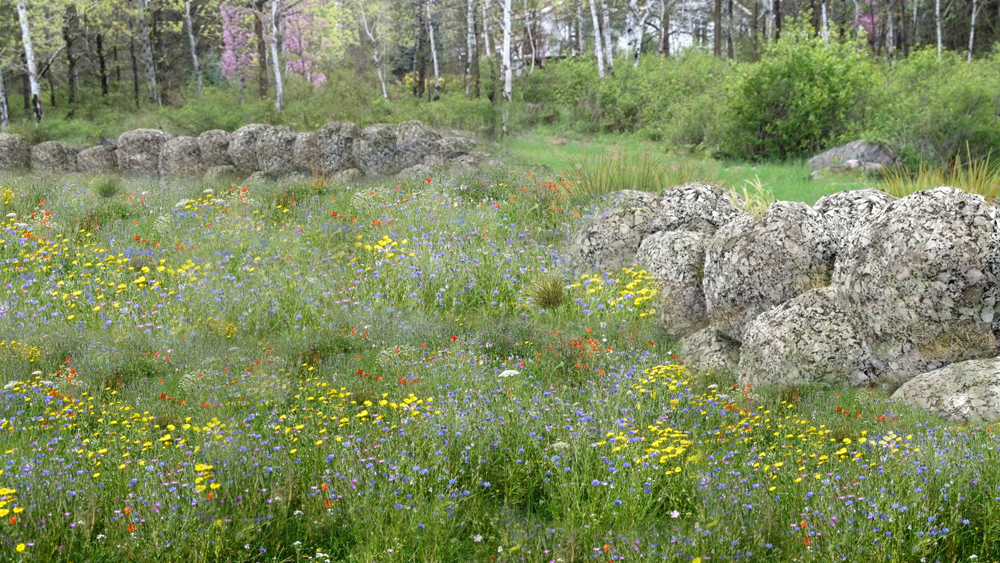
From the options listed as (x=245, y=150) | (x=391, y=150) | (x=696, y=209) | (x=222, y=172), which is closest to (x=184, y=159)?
(x=222, y=172)

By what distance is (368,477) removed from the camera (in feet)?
12.8

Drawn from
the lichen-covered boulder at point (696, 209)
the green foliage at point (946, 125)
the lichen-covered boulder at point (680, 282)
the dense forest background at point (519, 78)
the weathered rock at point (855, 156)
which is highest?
the dense forest background at point (519, 78)

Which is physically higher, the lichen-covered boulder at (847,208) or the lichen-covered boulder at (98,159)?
the lichen-covered boulder at (98,159)

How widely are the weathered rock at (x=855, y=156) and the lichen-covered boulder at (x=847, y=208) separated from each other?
8.38 m

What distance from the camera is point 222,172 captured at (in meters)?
14.7

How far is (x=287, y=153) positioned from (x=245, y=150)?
3.15 ft

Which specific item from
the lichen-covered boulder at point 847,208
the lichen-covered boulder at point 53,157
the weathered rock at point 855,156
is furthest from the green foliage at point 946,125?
the lichen-covered boulder at point 53,157

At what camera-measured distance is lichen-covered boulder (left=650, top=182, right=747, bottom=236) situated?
7.89m

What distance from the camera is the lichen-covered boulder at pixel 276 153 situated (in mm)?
14453

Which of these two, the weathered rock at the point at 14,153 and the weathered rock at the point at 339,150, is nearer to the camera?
the weathered rock at the point at 339,150

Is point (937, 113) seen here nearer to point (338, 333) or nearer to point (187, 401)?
point (338, 333)

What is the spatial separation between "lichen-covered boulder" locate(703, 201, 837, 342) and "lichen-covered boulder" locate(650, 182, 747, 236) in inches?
60.9

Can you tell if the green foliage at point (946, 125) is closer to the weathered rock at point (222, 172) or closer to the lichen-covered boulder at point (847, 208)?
the lichen-covered boulder at point (847, 208)

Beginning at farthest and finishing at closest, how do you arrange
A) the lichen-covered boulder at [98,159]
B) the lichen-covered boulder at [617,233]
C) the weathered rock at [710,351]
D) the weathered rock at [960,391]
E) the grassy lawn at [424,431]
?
1. the lichen-covered boulder at [98,159]
2. the lichen-covered boulder at [617,233]
3. the weathered rock at [710,351]
4. the weathered rock at [960,391]
5. the grassy lawn at [424,431]
